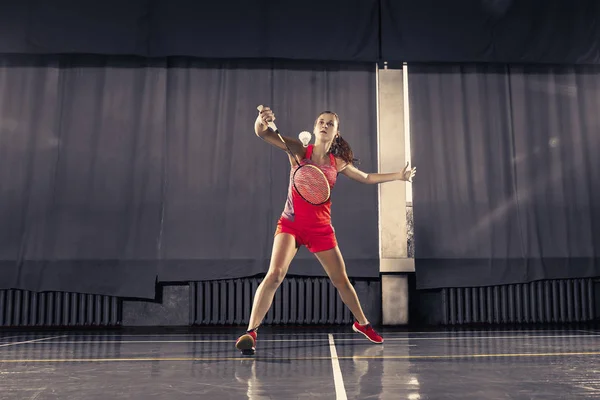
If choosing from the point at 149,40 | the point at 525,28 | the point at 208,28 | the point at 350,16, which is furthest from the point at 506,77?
the point at 149,40

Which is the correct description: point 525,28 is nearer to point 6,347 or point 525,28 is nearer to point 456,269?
point 456,269

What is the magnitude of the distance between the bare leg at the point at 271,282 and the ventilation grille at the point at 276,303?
2243 mm

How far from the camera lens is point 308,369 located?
2266 millimetres

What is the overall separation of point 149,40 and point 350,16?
1.81m

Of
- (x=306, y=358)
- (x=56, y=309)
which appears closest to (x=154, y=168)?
(x=56, y=309)

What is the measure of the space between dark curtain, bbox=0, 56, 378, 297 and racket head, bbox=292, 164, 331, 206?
81.2 inches

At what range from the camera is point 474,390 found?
1.79 meters

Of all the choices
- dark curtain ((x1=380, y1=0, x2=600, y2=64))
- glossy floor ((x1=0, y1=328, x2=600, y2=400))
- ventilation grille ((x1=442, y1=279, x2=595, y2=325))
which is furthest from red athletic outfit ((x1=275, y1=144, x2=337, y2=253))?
dark curtain ((x1=380, y1=0, x2=600, y2=64))

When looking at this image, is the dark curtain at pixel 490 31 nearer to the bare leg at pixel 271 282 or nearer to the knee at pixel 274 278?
the bare leg at pixel 271 282

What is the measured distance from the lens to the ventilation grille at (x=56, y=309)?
5.13 metres

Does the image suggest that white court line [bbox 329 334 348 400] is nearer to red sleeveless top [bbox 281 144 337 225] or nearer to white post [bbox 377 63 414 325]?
red sleeveless top [bbox 281 144 337 225]

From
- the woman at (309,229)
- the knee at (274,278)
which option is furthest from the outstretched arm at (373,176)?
the knee at (274,278)

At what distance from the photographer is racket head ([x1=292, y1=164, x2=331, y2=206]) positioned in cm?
303

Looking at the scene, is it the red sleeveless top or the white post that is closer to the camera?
the red sleeveless top
